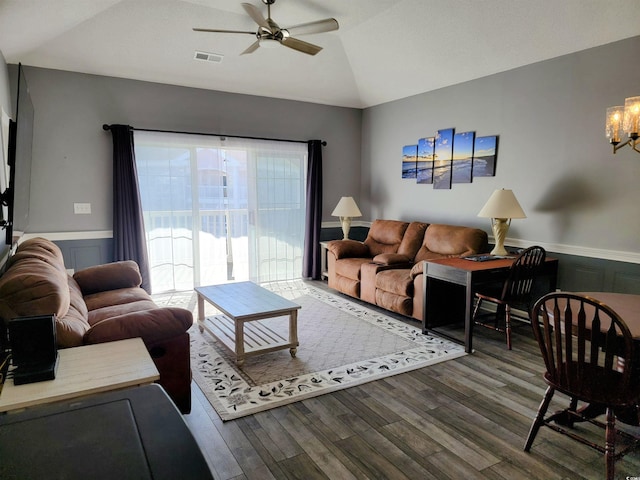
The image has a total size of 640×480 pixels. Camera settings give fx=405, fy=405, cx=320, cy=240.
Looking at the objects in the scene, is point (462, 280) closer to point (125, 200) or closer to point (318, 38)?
point (318, 38)

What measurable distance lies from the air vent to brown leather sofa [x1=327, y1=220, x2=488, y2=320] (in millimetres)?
2646

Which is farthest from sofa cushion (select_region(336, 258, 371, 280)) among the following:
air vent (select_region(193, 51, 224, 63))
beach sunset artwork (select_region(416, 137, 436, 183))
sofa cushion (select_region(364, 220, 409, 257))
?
air vent (select_region(193, 51, 224, 63))

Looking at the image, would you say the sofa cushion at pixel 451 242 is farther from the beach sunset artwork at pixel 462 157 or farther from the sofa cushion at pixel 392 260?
the beach sunset artwork at pixel 462 157

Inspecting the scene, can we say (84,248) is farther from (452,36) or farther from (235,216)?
(452,36)

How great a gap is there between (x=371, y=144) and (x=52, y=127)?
4177 mm

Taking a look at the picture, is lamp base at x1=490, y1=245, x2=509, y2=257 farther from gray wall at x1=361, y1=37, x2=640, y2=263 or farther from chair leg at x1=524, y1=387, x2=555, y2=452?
chair leg at x1=524, y1=387, x2=555, y2=452

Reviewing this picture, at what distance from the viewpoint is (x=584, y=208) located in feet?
12.2

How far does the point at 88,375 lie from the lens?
5.44 feet

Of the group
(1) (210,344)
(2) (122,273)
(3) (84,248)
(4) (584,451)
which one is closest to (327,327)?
(1) (210,344)

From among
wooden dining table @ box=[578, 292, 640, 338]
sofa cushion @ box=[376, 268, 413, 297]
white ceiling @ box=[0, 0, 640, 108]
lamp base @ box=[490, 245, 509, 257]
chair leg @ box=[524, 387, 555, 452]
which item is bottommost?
chair leg @ box=[524, 387, 555, 452]

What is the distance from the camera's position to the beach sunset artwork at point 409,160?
547cm

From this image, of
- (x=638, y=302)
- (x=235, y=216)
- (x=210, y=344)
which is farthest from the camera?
(x=235, y=216)

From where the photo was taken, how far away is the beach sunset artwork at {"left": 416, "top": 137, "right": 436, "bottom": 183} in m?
5.21

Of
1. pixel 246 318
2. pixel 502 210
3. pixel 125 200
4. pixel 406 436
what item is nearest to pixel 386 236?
Answer: pixel 502 210
